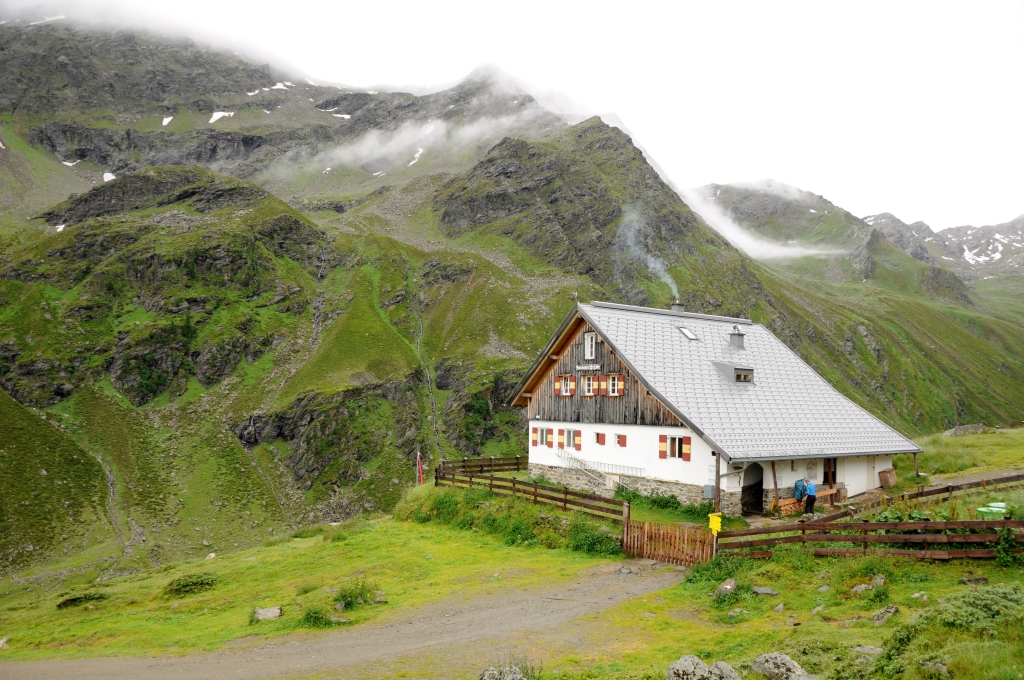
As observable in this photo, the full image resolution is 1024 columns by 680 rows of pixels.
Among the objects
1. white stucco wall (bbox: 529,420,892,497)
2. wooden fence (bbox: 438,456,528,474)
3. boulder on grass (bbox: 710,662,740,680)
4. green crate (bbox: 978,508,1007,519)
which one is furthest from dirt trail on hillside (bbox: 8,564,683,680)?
wooden fence (bbox: 438,456,528,474)

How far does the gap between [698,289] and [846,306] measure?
231ft

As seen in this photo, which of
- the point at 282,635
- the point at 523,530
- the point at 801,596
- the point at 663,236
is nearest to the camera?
the point at 801,596

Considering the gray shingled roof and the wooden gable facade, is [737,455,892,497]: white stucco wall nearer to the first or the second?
the gray shingled roof

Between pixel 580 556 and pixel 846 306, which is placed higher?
pixel 846 306

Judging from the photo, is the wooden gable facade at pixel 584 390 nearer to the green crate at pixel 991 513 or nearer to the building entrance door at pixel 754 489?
the building entrance door at pixel 754 489

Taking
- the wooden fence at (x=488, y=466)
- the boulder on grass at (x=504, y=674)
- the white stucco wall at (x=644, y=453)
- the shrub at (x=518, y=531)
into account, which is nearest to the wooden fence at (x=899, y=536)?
the white stucco wall at (x=644, y=453)

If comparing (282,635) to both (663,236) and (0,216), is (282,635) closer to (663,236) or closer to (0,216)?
(663,236)

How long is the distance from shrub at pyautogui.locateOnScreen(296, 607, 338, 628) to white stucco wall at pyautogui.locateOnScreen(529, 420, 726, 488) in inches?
689

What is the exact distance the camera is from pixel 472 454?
7675 cm

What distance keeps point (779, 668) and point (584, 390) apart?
25.0 m

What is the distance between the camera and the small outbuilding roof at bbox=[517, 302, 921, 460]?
28.4 metres

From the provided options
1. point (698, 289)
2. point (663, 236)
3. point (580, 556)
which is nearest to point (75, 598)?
point (580, 556)

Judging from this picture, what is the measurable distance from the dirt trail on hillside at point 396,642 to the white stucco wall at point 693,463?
8033 millimetres

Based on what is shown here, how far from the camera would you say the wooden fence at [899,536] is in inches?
598
